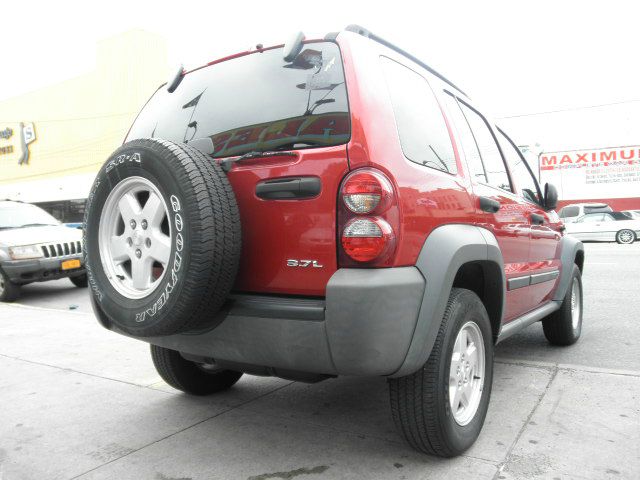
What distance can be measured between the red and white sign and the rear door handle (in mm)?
29215

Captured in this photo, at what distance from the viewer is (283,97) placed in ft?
8.05

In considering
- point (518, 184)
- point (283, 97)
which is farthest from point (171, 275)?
point (518, 184)

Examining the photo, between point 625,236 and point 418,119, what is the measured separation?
749 inches

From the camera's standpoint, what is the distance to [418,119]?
2.60 metres

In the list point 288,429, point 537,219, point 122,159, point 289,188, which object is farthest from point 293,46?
point 537,219


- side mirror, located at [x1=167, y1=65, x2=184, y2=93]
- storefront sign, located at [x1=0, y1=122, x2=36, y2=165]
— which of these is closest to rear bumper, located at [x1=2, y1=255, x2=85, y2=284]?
side mirror, located at [x1=167, y1=65, x2=184, y2=93]

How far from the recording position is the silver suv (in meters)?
8.08

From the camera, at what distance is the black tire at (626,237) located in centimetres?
1861

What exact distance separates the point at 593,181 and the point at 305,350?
A: 32.1 meters

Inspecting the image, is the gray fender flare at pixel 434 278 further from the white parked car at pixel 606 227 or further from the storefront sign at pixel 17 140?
the storefront sign at pixel 17 140

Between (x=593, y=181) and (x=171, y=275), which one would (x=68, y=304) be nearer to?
(x=171, y=275)

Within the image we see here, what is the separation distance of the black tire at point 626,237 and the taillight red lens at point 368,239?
19399 millimetres

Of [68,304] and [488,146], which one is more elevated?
[488,146]

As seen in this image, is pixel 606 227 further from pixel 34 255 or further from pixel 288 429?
pixel 288 429
